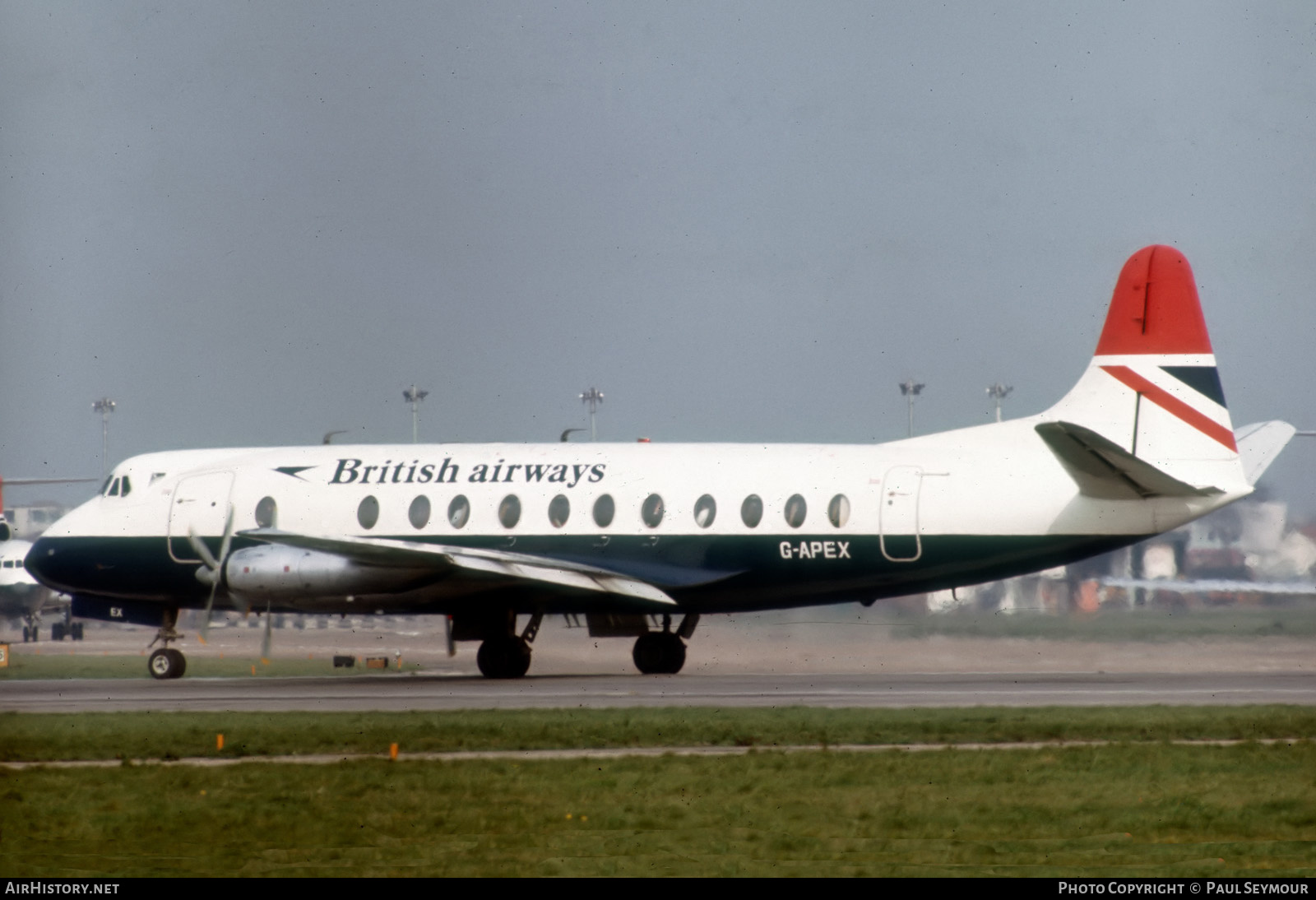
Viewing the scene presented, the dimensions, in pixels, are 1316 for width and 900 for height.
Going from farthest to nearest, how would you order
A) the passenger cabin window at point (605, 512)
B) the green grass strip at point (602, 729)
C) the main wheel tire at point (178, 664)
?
the main wheel tire at point (178, 664) < the passenger cabin window at point (605, 512) < the green grass strip at point (602, 729)

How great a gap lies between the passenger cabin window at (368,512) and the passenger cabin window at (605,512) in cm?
462

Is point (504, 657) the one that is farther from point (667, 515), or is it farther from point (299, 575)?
point (299, 575)

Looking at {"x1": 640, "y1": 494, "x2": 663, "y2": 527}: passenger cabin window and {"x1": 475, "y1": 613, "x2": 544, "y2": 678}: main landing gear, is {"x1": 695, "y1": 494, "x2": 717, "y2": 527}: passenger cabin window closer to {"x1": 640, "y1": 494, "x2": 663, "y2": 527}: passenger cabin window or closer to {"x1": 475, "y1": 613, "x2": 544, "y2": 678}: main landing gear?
{"x1": 640, "y1": 494, "x2": 663, "y2": 527}: passenger cabin window

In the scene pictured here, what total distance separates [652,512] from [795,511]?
9.46ft

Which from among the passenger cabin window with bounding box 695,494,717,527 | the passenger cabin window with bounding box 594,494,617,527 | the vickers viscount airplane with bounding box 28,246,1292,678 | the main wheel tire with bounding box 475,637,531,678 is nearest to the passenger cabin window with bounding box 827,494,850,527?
the vickers viscount airplane with bounding box 28,246,1292,678

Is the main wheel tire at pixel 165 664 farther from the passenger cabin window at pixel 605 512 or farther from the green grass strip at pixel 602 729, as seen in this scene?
the green grass strip at pixel 602 729

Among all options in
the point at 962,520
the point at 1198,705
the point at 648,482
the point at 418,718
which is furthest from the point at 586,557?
the point at 1198,705

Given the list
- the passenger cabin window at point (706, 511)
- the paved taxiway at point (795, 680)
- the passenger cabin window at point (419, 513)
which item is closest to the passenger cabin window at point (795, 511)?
the passenger cabin window at point (706, 511)

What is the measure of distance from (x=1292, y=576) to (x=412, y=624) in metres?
30.0

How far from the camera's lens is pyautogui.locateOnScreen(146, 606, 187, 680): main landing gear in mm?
36656

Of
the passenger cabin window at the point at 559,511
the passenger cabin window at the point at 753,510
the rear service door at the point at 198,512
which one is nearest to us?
the passenger cabin window at the point at 753,510

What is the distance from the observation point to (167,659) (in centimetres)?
3672

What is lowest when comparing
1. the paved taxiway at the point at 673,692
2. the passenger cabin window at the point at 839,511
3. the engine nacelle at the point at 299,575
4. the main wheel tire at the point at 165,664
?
the paved taxiway at the point at 673,692

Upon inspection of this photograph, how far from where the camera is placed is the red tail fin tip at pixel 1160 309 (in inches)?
1257
